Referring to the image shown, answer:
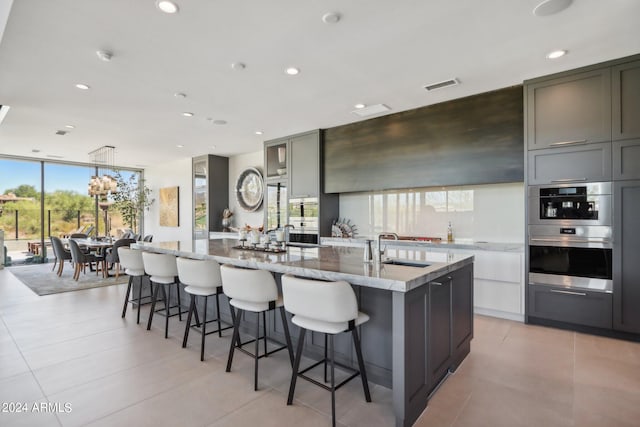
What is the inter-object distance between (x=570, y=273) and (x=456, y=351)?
182 centimetres

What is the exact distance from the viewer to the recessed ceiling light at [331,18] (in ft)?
7.94

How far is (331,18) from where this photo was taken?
246cm

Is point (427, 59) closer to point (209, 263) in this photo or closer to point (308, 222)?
point (209, 263)

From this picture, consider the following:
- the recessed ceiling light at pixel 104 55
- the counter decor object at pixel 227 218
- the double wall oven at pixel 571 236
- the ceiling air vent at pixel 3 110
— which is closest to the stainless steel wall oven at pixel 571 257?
the double wall oven at pixel 571 236

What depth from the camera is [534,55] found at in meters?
3.03

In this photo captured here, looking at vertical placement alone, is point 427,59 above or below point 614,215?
above

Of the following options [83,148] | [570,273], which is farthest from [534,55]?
[83,148]

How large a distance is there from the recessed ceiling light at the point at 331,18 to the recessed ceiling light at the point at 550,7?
1428 millimetres

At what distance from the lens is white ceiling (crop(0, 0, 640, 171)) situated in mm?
2379

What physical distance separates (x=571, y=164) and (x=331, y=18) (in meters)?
2.83

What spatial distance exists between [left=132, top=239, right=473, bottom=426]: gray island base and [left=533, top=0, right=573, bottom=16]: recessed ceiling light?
1.91 meters

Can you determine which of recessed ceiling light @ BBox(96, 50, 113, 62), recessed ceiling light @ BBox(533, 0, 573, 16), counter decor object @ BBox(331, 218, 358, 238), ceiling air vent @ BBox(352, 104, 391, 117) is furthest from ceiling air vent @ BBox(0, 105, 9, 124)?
recessed ceiling light @ BBox(533, 0, 573, 16)

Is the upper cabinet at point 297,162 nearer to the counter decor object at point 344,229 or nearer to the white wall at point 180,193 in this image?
the counter decor object at point 344,229

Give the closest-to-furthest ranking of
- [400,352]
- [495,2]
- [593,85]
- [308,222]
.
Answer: [400,352] → [495,2] → [593,85] → [308,222]
